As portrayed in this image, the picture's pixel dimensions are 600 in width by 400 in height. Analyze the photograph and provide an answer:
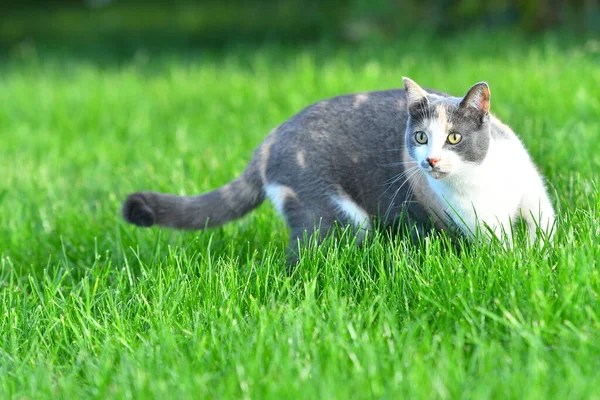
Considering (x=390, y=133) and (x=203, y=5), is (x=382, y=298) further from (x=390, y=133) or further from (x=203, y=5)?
(x=203, y=5)

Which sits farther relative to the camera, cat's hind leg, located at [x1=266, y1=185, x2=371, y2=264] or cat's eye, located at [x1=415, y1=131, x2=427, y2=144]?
cat's hind leg, located at [x1=266, y1=185, x2=371, y2=264]

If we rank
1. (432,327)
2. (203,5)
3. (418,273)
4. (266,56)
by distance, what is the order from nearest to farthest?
(432,327), (418,273), (266,56), (203,5)

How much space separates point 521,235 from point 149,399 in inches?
76.7

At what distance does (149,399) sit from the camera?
248 cm

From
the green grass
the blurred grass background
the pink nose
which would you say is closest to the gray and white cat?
the pink nose

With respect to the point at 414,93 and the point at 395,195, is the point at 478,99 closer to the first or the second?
the point at 414,93

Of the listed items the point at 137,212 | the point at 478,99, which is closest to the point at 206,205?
the point at 137,212

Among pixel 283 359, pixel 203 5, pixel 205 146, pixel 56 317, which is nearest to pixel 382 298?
pixel 283 359

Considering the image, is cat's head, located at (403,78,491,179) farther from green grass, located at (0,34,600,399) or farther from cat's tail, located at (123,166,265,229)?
cat's tail, located at (123,166,265,229)

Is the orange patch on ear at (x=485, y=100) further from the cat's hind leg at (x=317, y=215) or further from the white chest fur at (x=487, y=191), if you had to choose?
the cat's hind leg at (x=317, y=215)

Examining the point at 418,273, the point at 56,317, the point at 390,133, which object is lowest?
the point at 56,317

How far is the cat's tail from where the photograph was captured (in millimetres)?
3891

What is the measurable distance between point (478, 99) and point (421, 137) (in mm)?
301

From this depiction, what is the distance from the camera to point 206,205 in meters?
3.95
